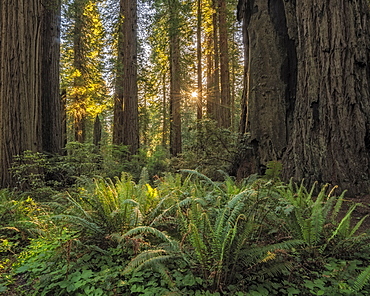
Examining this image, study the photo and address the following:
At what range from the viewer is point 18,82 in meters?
5.03

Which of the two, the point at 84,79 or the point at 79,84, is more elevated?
the point at 84,79

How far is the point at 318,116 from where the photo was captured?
12.2ft

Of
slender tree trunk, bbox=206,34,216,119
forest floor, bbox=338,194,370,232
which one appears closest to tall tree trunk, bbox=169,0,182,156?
slender tree trunk, bbox=206,34,216,119

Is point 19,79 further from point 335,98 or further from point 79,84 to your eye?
point 79,84

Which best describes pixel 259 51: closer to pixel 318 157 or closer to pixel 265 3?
pixel 265 3

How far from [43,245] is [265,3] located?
19.3ft

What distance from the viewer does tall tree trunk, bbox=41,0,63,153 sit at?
6.63 metres

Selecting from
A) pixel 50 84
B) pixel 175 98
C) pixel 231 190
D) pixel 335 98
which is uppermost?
pixel 175 98

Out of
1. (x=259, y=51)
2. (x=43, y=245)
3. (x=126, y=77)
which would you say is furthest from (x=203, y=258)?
(x=126, y=77)

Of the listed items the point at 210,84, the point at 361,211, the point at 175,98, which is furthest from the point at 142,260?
the point at 210,84

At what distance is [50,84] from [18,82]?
1.85 metres

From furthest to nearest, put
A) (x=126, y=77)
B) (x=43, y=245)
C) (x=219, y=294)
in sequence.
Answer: (x=126, y=77) < (x=43, y=245) < (x=219, y=294)

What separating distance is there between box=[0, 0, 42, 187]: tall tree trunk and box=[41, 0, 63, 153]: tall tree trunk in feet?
4.29

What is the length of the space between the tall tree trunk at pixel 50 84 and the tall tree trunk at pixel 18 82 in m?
1.31
